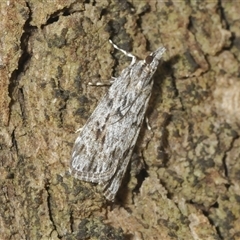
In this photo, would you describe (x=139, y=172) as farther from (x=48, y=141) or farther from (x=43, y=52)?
(x=43, y=52)

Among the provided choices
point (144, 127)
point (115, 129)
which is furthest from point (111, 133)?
point (144, 127)

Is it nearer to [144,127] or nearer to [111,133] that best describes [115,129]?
[111,133]

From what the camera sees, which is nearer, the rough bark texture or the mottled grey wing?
the rough bark texture

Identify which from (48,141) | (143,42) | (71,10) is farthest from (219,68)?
(48,141)

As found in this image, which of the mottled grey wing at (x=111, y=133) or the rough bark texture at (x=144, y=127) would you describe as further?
the mottled grey wing at (x=111, y=133)
